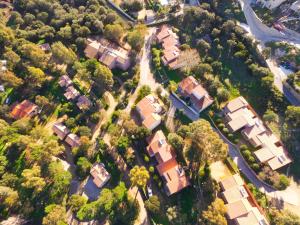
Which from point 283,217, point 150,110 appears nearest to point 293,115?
point 283,217

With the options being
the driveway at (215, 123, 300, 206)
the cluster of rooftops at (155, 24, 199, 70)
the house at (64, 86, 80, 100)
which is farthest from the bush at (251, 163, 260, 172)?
the house at (64, 86, 80, 100)

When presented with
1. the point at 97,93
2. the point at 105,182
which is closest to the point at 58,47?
the point at 97,93

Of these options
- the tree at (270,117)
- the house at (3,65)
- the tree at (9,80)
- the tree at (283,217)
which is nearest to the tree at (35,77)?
the tree at (9,80)

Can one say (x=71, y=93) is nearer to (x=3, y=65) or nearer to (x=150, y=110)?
(x=3, y=65)

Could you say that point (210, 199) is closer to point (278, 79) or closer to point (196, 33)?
point (278, 79)

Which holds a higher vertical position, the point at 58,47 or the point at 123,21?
the point at 123,21
